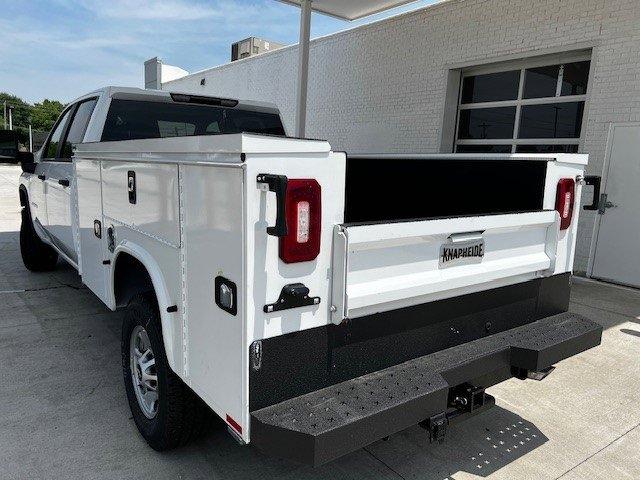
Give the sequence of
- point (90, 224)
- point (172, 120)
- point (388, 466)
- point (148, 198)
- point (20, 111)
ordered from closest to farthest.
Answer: point (148, 198) → point (388, 466) → point (90, 224) → point (172, 120) → point (20, 111)

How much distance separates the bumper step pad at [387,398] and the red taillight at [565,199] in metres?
0.67

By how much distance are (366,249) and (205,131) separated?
2817 millimetres

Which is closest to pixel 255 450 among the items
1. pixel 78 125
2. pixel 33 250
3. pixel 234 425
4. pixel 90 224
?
pixel 234 425

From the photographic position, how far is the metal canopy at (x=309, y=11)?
10039 millimetres

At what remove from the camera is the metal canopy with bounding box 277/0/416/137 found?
1004 cm

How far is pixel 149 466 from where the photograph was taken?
8.55ft

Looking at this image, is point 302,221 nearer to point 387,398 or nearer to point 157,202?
point 387,398

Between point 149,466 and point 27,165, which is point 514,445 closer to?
point 149,466

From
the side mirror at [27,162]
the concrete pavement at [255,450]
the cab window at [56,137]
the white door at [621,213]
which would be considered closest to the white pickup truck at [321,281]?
the concrete pavement at [255,450]

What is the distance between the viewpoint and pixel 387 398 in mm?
1993

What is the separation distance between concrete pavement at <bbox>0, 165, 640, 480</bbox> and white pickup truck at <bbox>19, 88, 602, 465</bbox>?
27 centimetres

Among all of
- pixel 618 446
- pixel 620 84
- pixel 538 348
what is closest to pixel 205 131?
pixel 538 348

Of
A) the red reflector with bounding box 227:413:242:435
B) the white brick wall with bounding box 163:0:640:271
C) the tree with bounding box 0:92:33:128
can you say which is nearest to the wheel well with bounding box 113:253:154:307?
the red reflector with bounding box 227:413:242:435

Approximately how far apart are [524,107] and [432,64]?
2.05 metres
